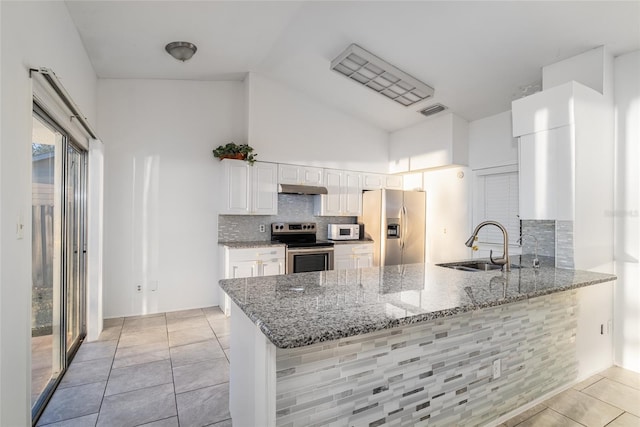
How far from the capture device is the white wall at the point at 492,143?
3988 mm

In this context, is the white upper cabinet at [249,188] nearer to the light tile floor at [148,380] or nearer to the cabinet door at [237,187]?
the cabinet door at [237,187]

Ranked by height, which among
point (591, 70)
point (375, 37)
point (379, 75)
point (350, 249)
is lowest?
point (350, 249)

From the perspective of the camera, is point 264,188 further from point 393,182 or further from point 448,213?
point 448,213

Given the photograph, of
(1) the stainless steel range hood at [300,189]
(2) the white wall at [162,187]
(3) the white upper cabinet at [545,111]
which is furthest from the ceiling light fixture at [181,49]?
(3) the white upper cabinet at [545,111]

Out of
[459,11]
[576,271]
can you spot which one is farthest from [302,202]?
[576,271]

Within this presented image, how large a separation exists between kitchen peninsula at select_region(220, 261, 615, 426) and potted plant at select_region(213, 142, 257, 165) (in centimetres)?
255

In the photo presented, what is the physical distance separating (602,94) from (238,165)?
376 cm

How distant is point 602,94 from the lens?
8.73 ft

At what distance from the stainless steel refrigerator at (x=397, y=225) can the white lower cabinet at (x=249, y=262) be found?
1.57 metres

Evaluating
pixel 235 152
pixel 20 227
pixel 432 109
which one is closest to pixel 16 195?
pixel 20 227

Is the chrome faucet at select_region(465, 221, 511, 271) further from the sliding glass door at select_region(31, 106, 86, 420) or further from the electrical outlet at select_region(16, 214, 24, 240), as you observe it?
the sliding glass door at select_region(31, 106, 86, 420)

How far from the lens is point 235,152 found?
418 centimetres

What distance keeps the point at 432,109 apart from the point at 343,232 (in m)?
2.15

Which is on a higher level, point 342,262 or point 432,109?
point 432,109
